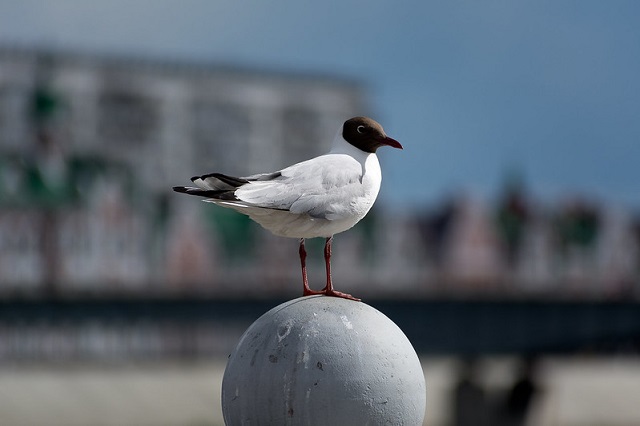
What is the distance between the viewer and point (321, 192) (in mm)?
11664

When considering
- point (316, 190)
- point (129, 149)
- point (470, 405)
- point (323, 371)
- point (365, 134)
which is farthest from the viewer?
point (129, 149)

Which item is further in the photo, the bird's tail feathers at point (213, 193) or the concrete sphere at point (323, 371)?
the concrete sphere at point (323, 371)

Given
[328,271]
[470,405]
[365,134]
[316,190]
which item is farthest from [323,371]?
[470,405]

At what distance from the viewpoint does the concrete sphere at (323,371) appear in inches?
431

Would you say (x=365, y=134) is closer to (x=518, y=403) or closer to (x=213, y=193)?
(x=213, y=193)

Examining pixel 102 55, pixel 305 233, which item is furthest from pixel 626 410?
pixel 102 55

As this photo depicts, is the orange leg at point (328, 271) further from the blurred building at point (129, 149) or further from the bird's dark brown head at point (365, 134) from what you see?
the blurred building at point (129, 149)

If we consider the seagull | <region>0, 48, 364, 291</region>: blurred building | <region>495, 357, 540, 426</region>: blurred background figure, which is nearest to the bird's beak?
the seagull

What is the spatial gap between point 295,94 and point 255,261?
1574 inches

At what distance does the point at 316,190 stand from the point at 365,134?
2.99 ft

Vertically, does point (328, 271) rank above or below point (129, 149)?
below

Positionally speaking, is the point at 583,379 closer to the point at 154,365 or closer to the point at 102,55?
the point at 154,365

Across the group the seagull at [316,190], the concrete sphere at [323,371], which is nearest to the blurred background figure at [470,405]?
the seagull at [316,190]

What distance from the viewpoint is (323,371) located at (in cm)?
1098
